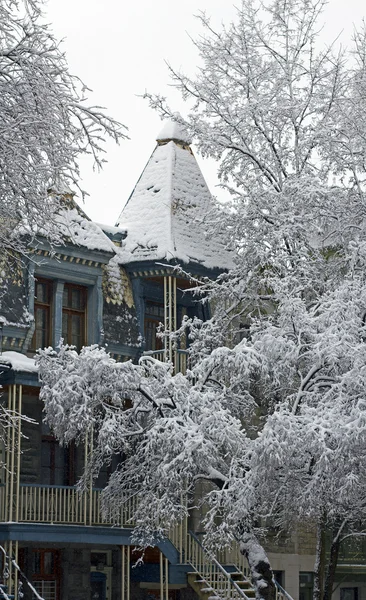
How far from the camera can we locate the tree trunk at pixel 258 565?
21719 mm

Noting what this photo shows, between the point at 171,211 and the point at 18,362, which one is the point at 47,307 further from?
the point at 171,211

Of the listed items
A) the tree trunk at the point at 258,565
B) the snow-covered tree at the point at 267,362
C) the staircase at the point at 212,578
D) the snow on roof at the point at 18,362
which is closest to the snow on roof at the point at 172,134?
the snow-covered tree at the point at 267,362

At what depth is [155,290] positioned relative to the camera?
3091 cm

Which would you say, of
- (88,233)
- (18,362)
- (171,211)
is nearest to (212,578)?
(18,362)

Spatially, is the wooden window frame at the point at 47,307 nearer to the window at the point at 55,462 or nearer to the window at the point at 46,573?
the window at the point at 55,462

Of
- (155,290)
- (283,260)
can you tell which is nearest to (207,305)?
(155,290)

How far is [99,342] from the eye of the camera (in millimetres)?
28359

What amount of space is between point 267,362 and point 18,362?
6255mm

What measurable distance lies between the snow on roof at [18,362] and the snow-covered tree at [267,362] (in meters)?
2.25

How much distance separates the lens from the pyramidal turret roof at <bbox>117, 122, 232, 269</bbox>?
98.1 ft

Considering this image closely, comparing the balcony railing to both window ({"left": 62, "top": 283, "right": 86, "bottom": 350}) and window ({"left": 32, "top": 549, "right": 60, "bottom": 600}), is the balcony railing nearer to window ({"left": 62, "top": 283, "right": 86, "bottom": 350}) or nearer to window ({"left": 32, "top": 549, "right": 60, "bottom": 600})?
window ({"left": 32, "top": 549, "right": 60, "bottom": 600})

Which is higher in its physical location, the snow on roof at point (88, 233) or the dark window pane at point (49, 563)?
the snow on roof at point (88, 233)

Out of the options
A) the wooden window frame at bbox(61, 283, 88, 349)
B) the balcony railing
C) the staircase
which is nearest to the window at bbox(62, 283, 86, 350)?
the wooden window frame at bbox(61, 283, 88, 349)

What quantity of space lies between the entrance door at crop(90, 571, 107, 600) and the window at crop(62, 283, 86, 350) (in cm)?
571
